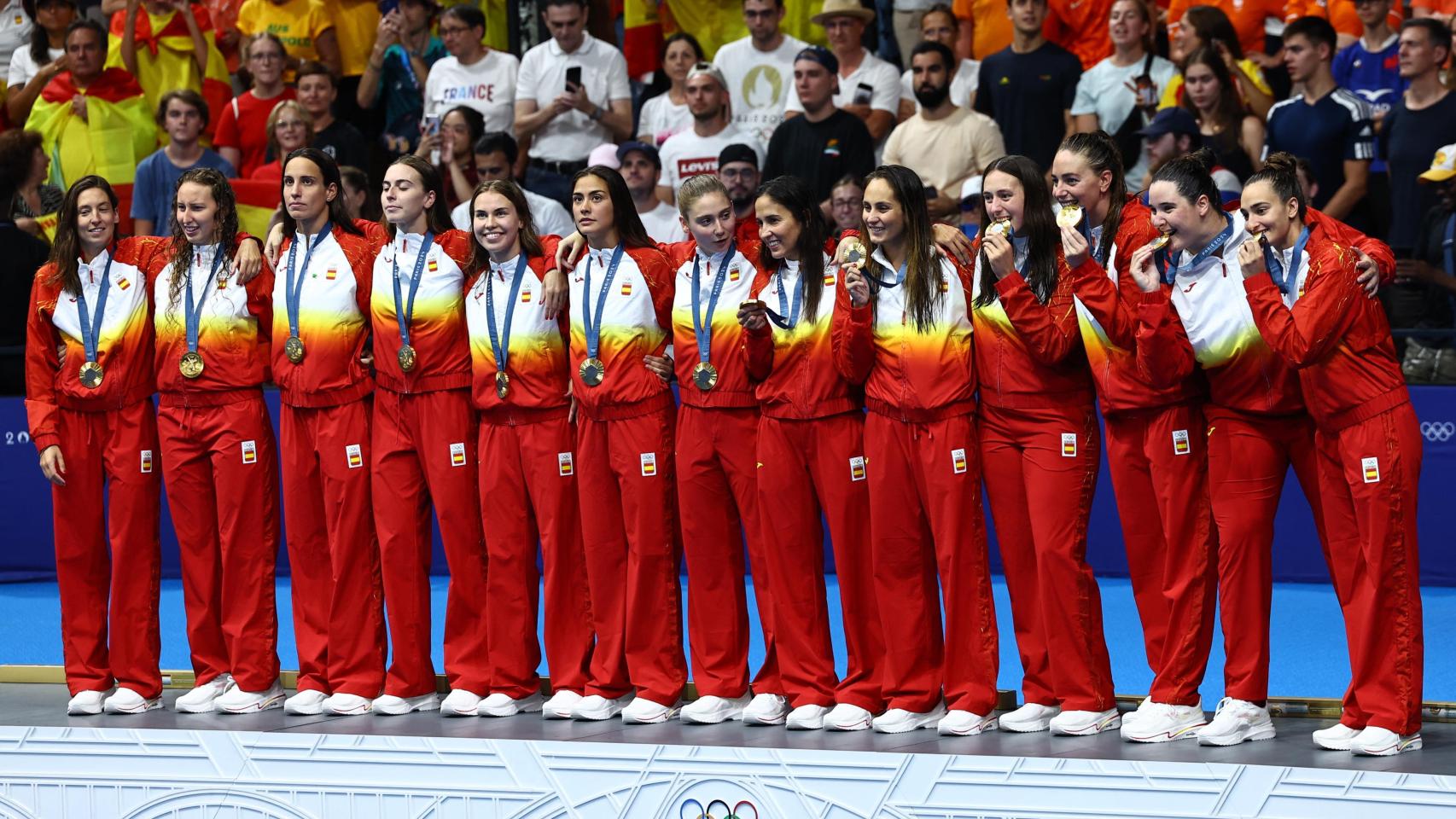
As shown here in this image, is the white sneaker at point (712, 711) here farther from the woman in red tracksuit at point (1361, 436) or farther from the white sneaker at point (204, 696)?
the woman in red tracksuit at point (1361, 436)

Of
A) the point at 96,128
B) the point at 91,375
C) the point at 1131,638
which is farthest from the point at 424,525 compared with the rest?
the point at 96,128

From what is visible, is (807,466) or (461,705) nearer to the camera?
(807,466)

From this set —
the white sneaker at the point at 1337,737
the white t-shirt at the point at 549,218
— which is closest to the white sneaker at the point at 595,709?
the white sneaker at the point at 1337,737

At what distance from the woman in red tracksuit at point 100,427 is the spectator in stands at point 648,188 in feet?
9.61

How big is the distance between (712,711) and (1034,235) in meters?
1.96

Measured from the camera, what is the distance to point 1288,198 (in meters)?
5.91

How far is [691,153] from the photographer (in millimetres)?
10945

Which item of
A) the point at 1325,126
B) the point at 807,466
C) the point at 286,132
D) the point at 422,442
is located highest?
the point at 286,132

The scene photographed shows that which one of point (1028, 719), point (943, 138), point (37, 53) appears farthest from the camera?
point (37, 53)

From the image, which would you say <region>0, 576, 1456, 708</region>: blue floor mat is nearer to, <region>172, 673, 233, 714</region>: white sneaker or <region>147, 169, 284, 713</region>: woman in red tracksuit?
<region>172, 673, 233, 714</region>: white sneaker

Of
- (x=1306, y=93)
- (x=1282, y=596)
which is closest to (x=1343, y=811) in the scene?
(x=1282, y=596)

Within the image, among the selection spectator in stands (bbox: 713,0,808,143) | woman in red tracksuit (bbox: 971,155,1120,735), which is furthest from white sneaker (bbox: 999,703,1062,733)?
spectator in stands (bbox: 713,0,808,143)

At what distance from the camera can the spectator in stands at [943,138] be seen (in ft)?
34.7

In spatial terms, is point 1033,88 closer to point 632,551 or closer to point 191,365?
point 632,551
